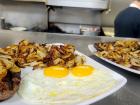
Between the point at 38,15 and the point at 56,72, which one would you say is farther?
the point at 38,15

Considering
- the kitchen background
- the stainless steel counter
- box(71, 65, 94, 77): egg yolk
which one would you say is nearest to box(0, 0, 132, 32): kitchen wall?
the kitchen background

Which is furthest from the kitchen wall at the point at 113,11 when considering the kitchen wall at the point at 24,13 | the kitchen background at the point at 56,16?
the kitchen wall at the point at 24,13

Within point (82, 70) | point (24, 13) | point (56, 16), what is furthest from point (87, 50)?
point (24, 13)

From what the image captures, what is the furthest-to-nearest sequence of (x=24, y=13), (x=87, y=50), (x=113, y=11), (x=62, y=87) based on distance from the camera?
(x=24, y=13)
(x=113, y=11)
(x=87, y=50)
(x=62, y=87)

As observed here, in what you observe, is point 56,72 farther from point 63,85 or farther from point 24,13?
point 24,13

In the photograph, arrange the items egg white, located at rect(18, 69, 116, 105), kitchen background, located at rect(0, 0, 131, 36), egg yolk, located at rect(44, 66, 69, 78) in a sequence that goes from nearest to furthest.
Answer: egg white, located at rect(18, 69, 116, 105) < egg yolk, located at rect(44, 66, 69, 78) < kitchen background, located at rect(0, 0, 131, 36)

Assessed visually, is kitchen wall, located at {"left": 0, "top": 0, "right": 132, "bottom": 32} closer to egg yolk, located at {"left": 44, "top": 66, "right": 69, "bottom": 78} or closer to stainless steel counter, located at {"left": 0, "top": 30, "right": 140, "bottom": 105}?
stainless steel counter, located at {"left": 0, "top": 30, "right": 140, "bottom": 105}

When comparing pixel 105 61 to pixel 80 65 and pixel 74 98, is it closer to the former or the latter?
pixel 80 65
